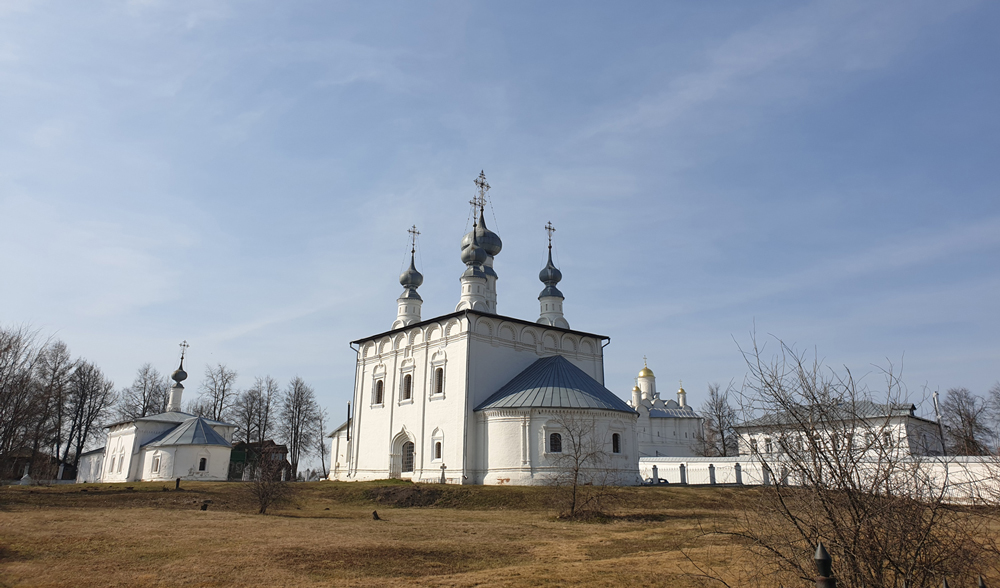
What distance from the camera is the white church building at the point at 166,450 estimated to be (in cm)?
3706

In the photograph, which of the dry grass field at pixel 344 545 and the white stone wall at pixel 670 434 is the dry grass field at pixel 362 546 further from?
the white stone wall at pixel 670 434

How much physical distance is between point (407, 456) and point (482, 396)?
5.26 m

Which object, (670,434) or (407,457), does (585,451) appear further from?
(670,434)

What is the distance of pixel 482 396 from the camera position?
94.1 feet

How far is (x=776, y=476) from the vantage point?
241 inches

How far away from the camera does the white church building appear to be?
3706 centimetres

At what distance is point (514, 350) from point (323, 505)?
37.8 feet

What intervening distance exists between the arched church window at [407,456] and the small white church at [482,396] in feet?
0.20

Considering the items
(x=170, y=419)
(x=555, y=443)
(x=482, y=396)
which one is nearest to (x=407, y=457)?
(x=482, y=396)

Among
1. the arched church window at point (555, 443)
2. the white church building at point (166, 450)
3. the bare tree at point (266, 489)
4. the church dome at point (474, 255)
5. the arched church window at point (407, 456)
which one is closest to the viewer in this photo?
the bare tree at point (266, 489)

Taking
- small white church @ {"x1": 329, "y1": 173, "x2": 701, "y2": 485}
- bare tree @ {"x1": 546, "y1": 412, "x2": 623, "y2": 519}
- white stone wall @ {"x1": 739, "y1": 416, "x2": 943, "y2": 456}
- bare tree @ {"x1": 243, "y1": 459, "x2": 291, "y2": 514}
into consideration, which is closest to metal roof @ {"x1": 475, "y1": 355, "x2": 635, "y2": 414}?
small white church @ {"x1": 329, "y1": 173, "x2": 701, "y2": 485}

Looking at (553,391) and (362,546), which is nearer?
(362,546)

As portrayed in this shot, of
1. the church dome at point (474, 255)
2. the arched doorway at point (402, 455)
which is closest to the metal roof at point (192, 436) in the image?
the arched doorway at point (402, 455)

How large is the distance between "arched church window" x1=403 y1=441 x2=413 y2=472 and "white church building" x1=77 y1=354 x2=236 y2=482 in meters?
13.7
